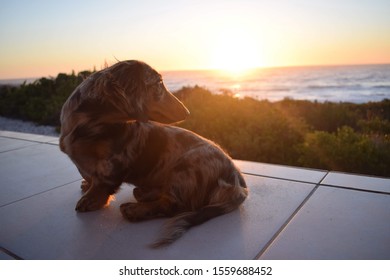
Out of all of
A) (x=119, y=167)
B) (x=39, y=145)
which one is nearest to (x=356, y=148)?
(x=119, y=167)

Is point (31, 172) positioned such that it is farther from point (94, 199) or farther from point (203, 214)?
point (203, 214)

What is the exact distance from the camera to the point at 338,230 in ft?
6.17

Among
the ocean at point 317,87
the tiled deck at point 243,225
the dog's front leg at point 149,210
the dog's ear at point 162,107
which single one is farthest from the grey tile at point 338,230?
the ocean at point 317,87

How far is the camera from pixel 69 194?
2.57 metres

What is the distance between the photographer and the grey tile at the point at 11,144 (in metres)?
4.28

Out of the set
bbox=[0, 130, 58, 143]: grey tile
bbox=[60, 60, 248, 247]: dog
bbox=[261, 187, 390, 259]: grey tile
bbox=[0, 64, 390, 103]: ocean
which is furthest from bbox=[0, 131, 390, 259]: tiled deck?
bbox=[0, 64, 390, 103]: ocean

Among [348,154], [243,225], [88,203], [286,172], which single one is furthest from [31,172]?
[348,154]

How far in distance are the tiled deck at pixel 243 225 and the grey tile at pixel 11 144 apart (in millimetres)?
1590

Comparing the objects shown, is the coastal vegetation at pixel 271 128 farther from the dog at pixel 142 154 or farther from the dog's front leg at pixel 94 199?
the dog's front leg at pixel 94 199

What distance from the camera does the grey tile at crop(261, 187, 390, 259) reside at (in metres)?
1.67

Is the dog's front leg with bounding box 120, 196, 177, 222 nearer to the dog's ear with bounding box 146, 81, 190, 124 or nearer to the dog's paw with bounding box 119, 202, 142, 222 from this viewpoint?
the dog's paw with bounding box 119, 202, 142, 222

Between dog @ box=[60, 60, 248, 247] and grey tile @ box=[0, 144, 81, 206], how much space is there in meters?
0.75
